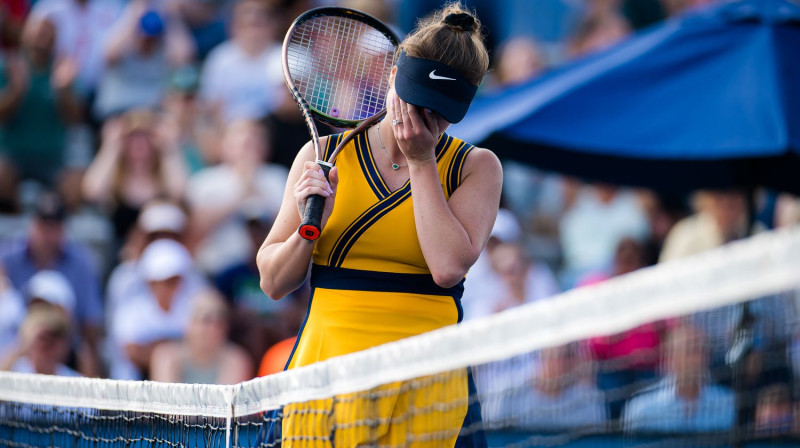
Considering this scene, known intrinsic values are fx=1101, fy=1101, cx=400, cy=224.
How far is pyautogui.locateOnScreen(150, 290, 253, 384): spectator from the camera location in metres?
7.64

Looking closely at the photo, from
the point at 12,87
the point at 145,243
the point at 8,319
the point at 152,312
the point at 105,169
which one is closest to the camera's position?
the point at 8,319

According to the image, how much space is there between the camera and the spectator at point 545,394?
293cm

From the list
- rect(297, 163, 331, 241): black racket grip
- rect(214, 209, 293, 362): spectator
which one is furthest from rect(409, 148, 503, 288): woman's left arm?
rect(214, 209, 293, 362): spectator

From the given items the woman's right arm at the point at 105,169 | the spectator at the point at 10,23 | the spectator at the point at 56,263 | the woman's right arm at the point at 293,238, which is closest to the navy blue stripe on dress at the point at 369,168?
the woman's right arm at the point at 293,238

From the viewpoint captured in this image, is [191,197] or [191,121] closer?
[191,197]

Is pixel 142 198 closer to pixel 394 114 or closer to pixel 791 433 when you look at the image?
pixel 394 114

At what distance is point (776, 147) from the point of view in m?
5.56

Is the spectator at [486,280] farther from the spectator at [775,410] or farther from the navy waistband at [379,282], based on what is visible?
the spectator at [775,410]

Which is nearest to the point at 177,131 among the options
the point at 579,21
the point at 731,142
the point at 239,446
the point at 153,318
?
the point at 153,318

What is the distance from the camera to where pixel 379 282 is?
3.37 m

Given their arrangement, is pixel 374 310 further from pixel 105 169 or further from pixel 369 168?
pixel 105 169

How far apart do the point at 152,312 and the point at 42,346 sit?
99 cm

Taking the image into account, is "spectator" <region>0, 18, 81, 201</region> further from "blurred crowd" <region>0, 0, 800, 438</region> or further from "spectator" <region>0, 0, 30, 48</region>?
"spectator" <region>0, 0, 30, 48</region>

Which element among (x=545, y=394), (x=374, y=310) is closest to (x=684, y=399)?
(x=545, y=394)
